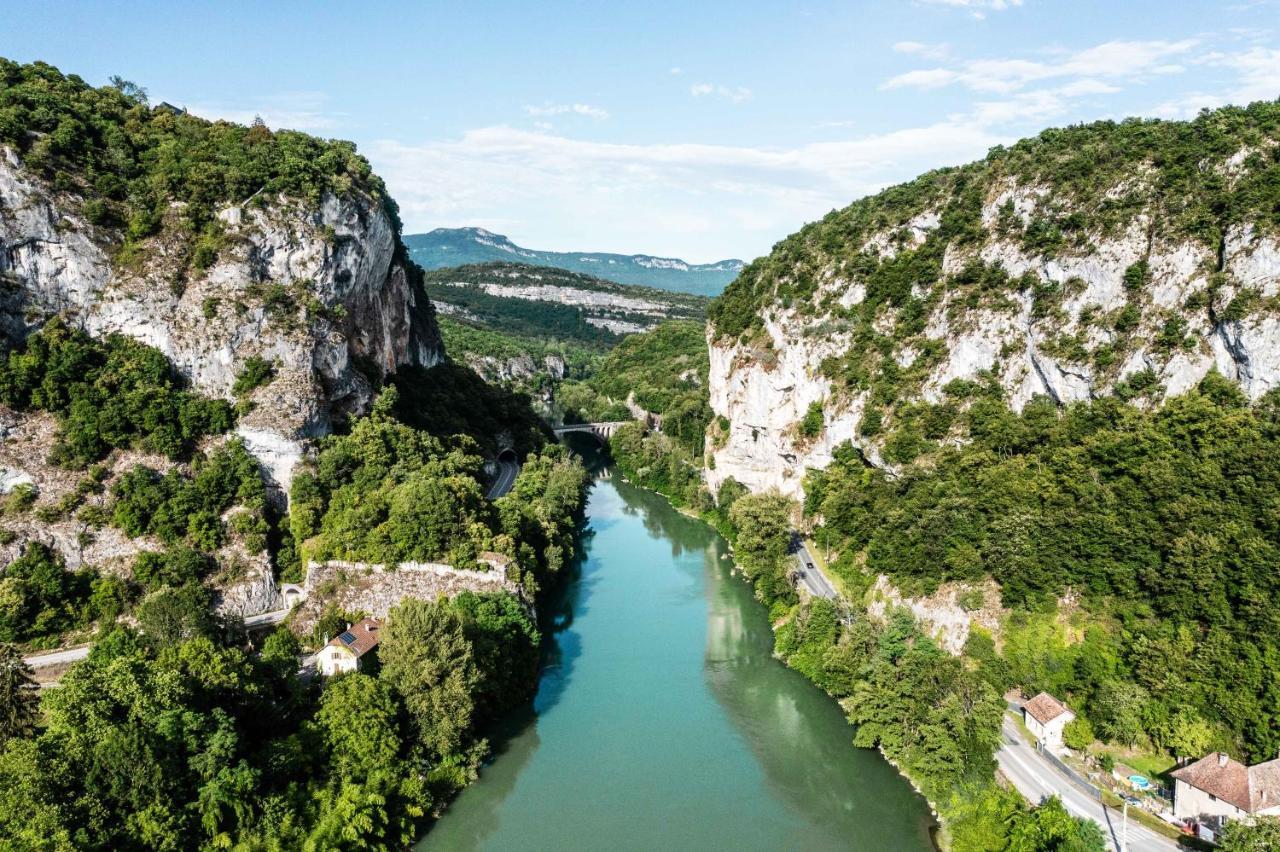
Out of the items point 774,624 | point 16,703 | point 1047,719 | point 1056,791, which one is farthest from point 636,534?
point 16,703

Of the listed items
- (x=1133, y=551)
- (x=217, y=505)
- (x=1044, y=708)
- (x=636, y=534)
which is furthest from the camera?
(x=636, y=534)

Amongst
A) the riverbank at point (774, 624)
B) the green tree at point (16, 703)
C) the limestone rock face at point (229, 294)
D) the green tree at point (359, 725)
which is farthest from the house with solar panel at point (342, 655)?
the riverbank at point (774, 624)

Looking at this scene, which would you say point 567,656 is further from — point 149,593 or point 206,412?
point 206,412

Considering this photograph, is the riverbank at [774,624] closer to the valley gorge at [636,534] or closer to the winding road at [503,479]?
the valley gorge at [636,534]

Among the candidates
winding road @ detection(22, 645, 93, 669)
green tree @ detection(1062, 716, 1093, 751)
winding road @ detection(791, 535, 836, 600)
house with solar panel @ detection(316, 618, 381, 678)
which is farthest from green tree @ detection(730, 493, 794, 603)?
winding road @ detection(22, 645, 93, 669)

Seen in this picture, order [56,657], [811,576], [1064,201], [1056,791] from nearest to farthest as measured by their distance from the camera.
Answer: [1056,791], [56,657], [811,576], [1064,201]

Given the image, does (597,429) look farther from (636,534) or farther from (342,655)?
(342,655)

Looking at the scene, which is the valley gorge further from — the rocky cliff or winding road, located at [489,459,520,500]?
winding road, located at [489,459,520,500]

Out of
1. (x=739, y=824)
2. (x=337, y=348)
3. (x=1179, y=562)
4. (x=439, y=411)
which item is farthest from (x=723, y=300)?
(x=739, y=824)
